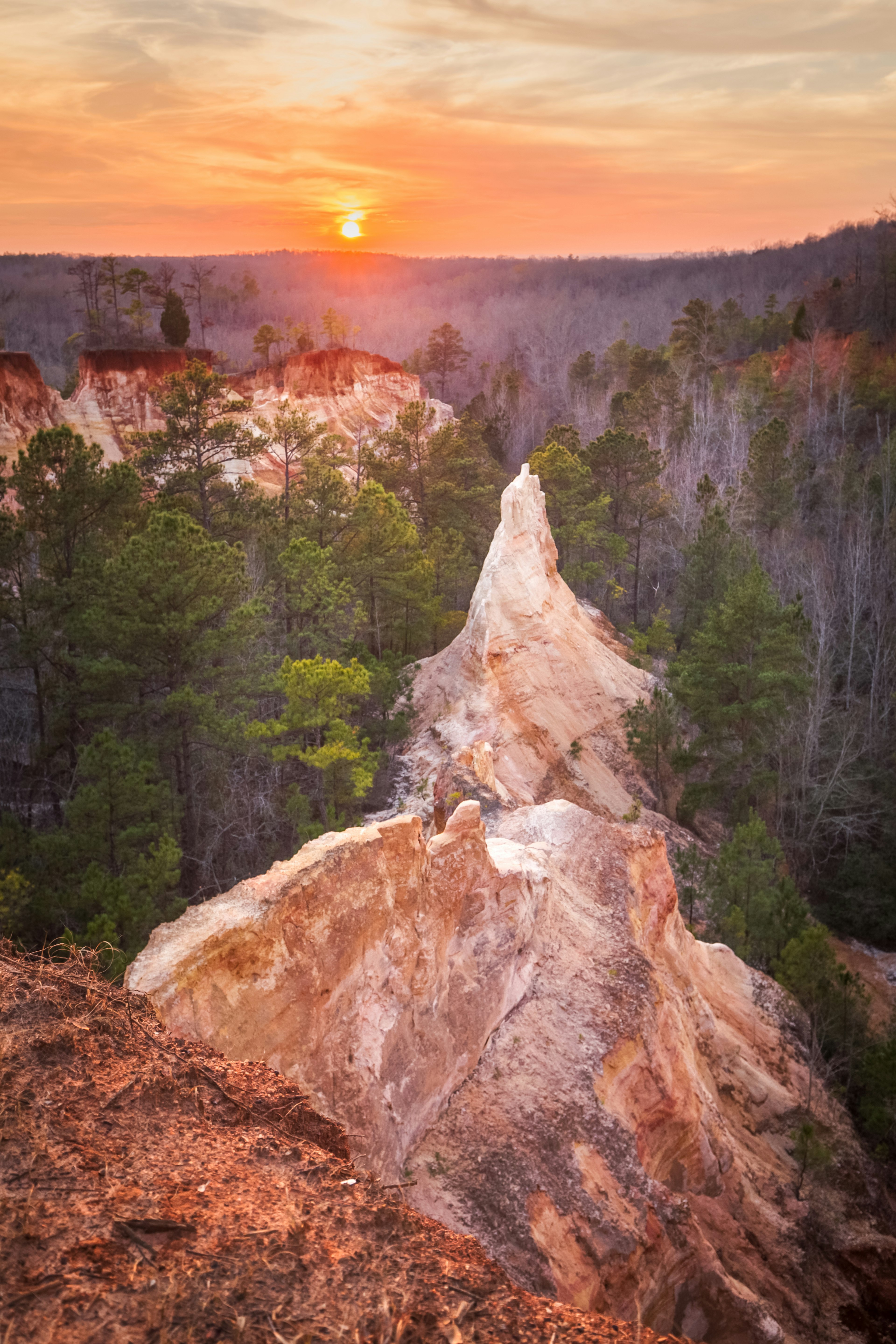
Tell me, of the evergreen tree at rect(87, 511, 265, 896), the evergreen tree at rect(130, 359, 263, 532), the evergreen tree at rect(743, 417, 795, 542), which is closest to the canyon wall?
the evergreen tree at rect(87, 511, 265, 896)

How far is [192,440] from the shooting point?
25.8 metres

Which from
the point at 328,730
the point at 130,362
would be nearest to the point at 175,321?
the point at 130,362

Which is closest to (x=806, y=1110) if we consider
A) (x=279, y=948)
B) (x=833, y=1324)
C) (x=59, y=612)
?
(x=833, y=1324)

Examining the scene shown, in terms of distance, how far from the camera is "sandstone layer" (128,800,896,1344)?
8320 mm

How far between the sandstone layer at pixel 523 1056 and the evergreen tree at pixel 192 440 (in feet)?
53.9

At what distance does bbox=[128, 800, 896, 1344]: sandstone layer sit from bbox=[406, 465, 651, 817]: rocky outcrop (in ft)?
37.2

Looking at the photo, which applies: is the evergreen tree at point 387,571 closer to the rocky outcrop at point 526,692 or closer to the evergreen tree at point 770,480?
the rocky outcrop at point 526,692

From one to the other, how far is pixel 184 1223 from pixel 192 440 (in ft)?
80.2

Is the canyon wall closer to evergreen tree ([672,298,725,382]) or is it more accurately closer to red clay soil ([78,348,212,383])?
red clay soil ([78,348,212,383])

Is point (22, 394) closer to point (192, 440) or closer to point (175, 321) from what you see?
point (192, 440)

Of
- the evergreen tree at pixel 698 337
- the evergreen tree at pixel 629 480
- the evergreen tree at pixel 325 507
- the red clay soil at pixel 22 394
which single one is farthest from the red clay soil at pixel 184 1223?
the evergreen tree at pixel 698 337

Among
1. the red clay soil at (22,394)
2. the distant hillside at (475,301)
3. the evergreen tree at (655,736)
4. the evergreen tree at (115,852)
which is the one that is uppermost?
the distant hillside at (475,301)

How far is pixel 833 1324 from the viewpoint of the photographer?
38.4 feet

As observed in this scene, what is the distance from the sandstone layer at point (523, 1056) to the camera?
27.3 ft
